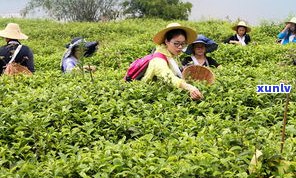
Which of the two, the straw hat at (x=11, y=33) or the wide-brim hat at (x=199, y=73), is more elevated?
the straw hat at (x=11, y=33)

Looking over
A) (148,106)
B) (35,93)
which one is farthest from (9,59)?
(148,106)

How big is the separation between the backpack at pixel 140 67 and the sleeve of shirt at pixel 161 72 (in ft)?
0.20

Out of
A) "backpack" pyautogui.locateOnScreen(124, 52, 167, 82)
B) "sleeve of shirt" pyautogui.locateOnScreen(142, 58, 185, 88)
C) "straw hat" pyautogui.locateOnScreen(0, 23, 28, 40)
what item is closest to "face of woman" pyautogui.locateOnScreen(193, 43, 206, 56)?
"backpack" pyautogui.locateOnScreen(124, 52, 167, 82)

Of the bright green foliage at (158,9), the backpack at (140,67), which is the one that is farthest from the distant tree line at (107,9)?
the backpack at (140,67)

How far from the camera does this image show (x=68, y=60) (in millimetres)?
7164

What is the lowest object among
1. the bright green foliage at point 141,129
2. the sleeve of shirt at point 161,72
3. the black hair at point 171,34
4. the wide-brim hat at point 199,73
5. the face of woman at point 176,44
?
the bright green foliage at point 141,129

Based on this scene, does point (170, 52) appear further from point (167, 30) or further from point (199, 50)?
point (199, 50)

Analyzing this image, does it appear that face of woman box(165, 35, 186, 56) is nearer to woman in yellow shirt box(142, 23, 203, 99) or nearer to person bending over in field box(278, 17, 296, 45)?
woman in yellow shirt box(142, 23, 203, 99)

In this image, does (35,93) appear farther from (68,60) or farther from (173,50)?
(68,60)

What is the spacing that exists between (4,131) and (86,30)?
15.2 meters

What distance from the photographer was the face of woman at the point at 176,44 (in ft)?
17.5

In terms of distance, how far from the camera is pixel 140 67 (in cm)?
542

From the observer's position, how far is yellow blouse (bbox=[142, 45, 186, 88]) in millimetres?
4953

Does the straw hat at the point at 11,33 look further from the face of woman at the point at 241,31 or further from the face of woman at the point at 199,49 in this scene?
the face of woman at the point at 241,31
